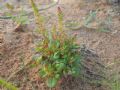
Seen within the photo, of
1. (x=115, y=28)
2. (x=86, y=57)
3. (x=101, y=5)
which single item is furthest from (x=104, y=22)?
(x=86, y=57)

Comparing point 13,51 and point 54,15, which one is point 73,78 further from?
point 54,15

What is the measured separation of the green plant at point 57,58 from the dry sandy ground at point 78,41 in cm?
12

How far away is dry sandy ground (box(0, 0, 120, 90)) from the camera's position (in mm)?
2504

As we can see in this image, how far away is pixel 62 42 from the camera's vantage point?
243 cm

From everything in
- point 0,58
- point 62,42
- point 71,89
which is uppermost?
point 62,42

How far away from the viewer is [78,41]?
10.4 ft

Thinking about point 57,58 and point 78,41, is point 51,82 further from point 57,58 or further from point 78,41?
point 78,41

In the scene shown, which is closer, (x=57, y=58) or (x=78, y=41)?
(x=57, y=58)

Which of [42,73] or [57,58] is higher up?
[57,58]

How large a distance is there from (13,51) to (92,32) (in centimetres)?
100

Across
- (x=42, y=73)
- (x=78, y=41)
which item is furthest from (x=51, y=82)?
(x=78, y=41)

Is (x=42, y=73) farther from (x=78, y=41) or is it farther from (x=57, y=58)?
(x=78, y=41)

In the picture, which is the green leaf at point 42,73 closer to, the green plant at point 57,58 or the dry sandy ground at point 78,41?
the green plant at point 57,58

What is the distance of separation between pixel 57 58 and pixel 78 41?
87cm
